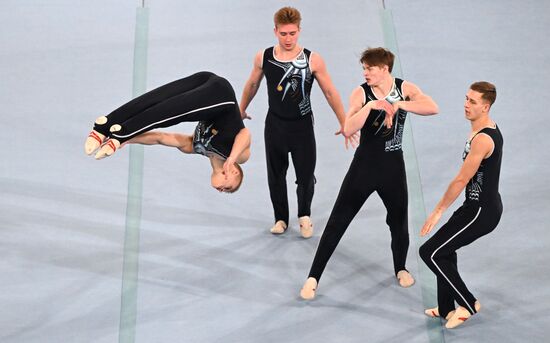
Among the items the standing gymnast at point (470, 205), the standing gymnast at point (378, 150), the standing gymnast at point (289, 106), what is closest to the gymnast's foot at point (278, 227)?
the standing gymnast at point (289, 106)

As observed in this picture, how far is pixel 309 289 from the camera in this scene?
221 inches

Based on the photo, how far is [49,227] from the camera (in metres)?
6.14

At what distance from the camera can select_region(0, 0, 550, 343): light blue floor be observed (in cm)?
547

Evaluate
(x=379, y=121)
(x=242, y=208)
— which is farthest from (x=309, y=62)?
(x=242, y=208)

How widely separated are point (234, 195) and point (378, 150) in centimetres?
159

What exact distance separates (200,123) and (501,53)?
349 cm

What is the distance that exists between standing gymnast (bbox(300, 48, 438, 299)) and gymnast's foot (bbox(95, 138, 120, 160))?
128cm

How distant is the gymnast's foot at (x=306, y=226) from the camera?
6.16 metres

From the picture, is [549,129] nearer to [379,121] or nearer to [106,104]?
[379,121]

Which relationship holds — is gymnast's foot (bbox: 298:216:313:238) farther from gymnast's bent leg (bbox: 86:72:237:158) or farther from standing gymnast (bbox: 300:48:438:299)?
gymnast's bent leg (bbox: 86:72:237:158)

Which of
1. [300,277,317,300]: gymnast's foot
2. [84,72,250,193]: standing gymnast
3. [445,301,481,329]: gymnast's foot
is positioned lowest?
[445,301,481,329]: gymnast's foot

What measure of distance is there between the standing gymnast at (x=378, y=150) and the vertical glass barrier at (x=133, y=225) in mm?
1062

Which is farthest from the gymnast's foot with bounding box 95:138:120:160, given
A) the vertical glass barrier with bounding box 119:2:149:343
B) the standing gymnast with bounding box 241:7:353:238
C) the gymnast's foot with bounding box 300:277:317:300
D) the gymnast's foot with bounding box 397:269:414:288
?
the gymnast's foot with bounding box 397:269:414:288

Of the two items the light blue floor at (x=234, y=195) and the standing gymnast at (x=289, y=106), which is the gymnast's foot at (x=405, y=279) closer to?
the light blue floor at (x=234, y=195)
